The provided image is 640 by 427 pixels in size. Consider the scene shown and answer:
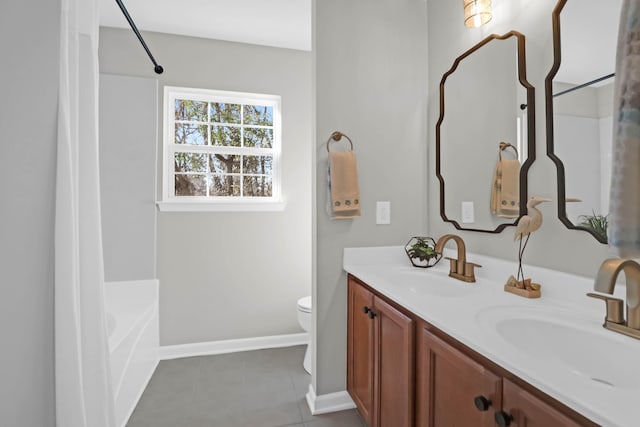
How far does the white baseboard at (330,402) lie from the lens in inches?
72.5

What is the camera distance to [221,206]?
106 inches

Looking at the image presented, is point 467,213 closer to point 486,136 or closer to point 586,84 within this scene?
point 486,136

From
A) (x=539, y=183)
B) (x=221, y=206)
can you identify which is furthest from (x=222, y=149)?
(x=539, y=183)

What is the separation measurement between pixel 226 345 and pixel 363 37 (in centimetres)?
252

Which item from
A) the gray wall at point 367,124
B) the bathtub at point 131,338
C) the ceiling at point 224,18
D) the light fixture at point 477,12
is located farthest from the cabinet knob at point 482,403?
the ceiling at point 224,18

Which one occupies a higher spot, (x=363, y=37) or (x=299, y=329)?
(x=363, y=37)

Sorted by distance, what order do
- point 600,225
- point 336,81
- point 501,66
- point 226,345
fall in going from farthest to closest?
1. point 226,345
2. point 336,81
3. point 501,66
4. point 600,225

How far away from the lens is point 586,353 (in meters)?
0.90

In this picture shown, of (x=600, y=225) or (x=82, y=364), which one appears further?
(x=600, y=225)

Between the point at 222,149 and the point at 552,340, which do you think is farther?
the point at 222,149

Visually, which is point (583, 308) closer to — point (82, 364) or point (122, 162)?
point (82, 364)

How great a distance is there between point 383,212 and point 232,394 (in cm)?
152

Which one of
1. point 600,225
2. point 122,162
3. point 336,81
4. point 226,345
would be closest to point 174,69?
point 122,162

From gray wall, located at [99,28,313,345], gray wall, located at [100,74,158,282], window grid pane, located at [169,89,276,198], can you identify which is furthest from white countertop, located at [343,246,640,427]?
gray wall, located at [100,74,158,282]
